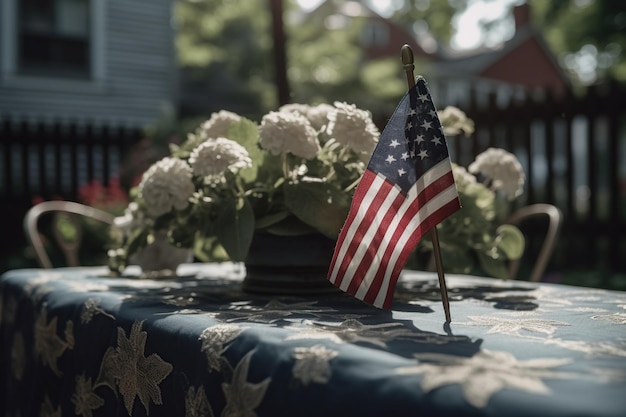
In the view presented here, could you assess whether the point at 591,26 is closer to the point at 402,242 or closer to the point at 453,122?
the point at 453,122

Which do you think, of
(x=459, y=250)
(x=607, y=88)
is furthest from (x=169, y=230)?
(x=607, y=88)

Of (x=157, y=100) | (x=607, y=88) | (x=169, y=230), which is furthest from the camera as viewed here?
(x=157, y=100)

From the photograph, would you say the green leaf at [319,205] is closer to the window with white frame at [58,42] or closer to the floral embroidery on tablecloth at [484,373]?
the floral embroidery on tablecloth at [484,373]

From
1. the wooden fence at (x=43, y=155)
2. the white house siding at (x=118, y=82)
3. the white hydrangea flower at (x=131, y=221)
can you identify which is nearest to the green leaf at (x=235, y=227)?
the white hydrangea flower at (x=131, y=221)

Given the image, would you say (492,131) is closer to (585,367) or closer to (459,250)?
(459,250)

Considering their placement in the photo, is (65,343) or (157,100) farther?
(157,100)

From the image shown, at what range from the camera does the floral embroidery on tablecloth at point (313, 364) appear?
3.36 feet

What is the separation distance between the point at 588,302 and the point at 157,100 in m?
12.4

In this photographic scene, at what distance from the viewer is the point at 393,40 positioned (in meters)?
32.1

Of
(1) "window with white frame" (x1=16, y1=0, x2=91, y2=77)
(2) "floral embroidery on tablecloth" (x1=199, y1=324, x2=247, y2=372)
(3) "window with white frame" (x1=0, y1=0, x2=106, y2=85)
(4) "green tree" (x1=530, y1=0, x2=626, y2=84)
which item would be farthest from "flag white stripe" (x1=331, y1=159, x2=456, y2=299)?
(4) "green tree" (x1=530, y1=0, x2=626, y2=84)

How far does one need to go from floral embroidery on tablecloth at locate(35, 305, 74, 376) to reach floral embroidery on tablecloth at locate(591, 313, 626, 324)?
46.9 inches

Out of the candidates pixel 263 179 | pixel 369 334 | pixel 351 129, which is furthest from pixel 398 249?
pixel 263 179

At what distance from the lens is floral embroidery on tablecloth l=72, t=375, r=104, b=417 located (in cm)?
161

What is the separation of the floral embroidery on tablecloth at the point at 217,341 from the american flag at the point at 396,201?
0.78 feet
